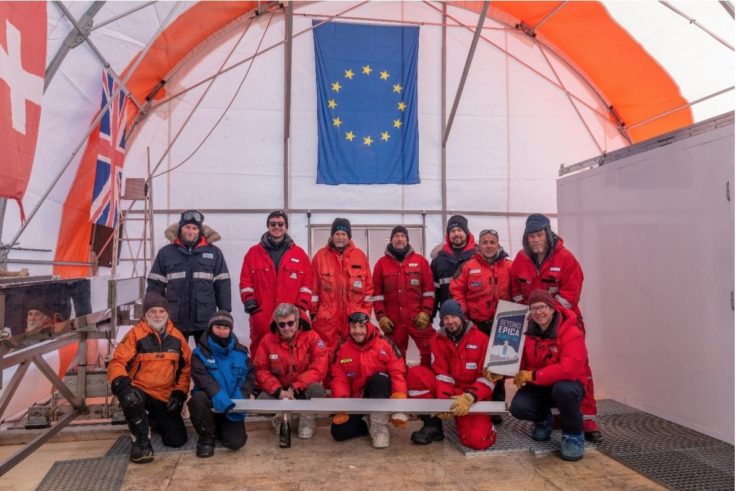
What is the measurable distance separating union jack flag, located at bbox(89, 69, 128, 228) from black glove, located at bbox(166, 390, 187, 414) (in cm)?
275

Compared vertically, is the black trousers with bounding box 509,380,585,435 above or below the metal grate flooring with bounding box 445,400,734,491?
above

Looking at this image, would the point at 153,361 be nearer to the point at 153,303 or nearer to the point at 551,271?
the point at 153,303

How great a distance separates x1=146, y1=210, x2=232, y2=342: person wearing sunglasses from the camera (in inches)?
165

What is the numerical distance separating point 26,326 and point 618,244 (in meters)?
4.46

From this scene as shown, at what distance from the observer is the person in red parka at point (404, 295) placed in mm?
4855

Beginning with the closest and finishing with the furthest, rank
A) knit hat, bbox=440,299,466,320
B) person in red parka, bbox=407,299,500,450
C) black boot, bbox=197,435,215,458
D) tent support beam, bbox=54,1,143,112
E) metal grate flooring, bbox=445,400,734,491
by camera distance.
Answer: metal grate flooring, bbox=445,400,734,491 → black boot, bbox=197,435,215,458 → person in red parka, bbox=407,299,500,450 → knit hat, bbox=440,299,466,320 → tent support beam, bbox=54,1,143,112

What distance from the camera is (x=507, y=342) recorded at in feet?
11.6

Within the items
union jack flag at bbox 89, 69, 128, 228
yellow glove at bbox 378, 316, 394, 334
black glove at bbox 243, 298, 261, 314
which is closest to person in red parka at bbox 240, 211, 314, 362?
black glove at bbox 243, 298, 261, 314

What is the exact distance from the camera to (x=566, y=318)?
3.56 metres

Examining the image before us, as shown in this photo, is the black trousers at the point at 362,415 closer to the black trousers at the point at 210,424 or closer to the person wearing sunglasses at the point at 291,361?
the person wearing sunglasses at the point at 291,361

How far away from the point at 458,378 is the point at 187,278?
7.74ft

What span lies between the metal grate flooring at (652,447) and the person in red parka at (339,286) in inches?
53.3

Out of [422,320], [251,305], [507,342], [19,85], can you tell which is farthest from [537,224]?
[19,85]

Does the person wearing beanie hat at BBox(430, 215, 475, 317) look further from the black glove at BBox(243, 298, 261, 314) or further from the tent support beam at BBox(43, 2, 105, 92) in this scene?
the tent support beam at BBox(43, 2, 105, 92)
